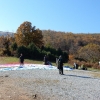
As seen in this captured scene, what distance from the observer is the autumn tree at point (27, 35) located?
7994 cm

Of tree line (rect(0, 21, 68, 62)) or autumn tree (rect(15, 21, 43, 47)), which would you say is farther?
autumn tree (rect(15, 21, 43, 47))

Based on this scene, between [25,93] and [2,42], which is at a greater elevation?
[2,42]

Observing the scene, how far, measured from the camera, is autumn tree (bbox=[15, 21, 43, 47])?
3147 inches

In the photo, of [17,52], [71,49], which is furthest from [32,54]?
[71,49]

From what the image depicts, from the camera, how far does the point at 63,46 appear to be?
144 metres

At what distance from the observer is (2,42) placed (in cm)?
7925

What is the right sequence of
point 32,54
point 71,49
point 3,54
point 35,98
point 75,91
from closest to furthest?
point 35,98 → point 75,91 → point 32,54 → point 3,54 → point 71,49

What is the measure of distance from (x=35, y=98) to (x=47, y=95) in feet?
4.01

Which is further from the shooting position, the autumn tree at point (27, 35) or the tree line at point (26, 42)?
the autumn tree at point (27, 35)

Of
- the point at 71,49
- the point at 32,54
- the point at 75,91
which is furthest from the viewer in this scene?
the point at 71,49

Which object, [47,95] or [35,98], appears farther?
[47,95]

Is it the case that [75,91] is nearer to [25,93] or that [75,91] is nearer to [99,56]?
[25,93]

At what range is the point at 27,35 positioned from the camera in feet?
266

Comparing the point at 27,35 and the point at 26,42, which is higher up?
the point at 27,35
